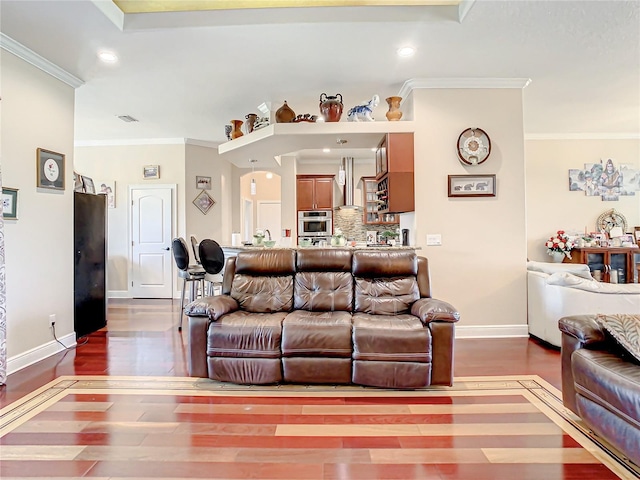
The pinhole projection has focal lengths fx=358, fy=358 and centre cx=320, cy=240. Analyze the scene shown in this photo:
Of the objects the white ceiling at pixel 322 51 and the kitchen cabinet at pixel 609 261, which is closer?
the white ceiling at pixel 322 51

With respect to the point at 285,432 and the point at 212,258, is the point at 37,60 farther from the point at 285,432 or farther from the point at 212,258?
the point at 285,432

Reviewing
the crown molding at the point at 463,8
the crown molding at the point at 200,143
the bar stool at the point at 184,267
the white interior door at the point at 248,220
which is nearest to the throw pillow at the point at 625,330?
the crown molding at the point at 463,8

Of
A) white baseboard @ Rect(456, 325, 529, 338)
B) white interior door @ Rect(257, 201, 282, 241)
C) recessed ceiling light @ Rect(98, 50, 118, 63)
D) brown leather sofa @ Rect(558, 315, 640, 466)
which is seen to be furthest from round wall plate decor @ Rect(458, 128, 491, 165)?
white interior door @ Rect(257, 201, 282, 241)

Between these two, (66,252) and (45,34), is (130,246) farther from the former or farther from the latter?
(45,34)

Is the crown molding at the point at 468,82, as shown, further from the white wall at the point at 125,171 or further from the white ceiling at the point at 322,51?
the white wall at the point at 125,171

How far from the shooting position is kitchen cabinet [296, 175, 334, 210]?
7.71 m

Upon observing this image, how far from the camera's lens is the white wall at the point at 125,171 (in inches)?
250

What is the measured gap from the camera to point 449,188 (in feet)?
13.0

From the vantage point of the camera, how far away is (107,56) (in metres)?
3.30

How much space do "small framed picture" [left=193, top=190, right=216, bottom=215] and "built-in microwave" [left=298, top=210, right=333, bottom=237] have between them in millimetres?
1894

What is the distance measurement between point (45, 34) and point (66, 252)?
2.02 m

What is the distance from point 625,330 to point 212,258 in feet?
12.1

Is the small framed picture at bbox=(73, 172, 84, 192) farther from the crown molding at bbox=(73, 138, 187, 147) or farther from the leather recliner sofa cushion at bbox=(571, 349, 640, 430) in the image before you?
the leather recliner sofa cushion at bbox=(571, 349, 640, 430)

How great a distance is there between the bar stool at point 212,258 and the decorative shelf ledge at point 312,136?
1.33 m
